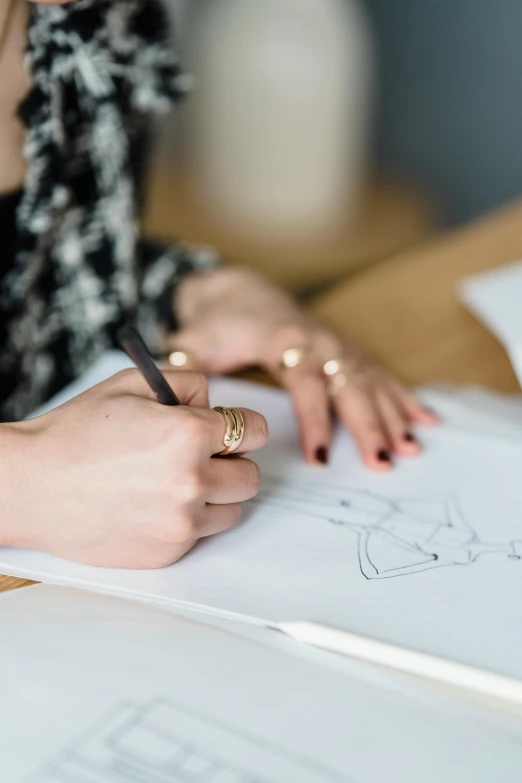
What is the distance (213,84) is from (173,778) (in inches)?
73.0

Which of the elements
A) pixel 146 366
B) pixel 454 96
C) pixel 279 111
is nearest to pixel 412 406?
pixel 146 366

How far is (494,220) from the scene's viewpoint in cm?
96

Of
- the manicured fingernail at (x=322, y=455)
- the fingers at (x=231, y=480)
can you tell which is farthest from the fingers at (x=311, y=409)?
the fingers at (x=231, y=480)

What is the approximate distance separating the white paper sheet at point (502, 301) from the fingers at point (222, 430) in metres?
0.23

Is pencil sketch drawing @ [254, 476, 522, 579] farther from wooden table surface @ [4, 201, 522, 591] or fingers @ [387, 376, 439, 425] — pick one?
wooden table surface @ [4, 201, 522, 591]

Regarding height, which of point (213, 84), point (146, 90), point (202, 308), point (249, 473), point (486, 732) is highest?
point (213, 84)

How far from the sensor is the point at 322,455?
588mm

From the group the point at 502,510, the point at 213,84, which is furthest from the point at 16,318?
the point at 213,84

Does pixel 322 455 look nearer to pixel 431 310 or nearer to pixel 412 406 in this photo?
pixel 412 406

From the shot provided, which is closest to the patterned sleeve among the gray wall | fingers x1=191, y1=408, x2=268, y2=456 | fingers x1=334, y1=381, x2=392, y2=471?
fingers x1=334, y1=381, x2=392, y2=471

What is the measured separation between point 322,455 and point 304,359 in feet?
0.41

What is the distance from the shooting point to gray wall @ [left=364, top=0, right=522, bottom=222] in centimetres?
192

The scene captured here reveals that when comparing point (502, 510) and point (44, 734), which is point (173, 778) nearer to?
point (44, 734)

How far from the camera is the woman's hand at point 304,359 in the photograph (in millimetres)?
608
